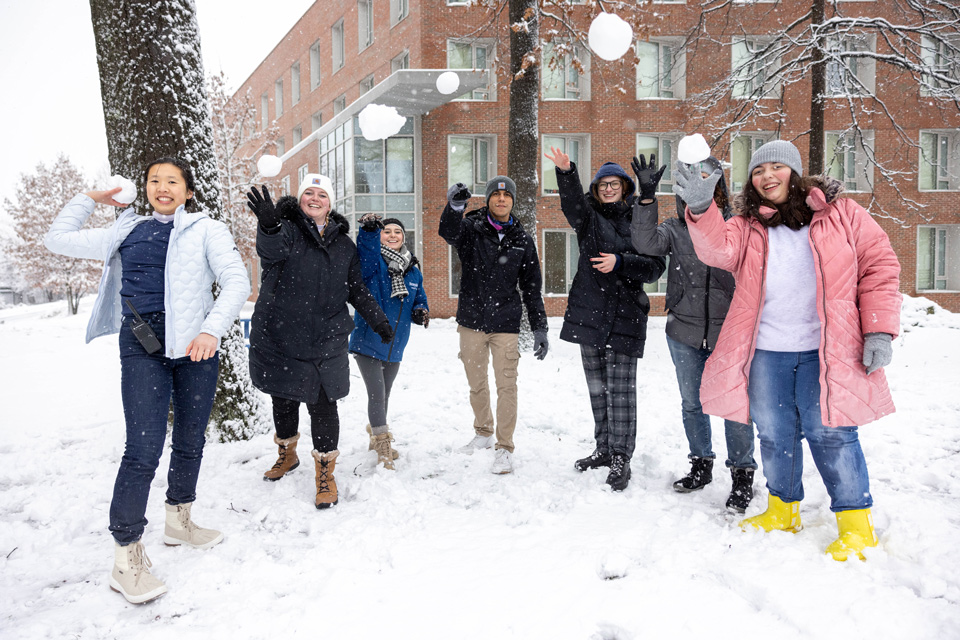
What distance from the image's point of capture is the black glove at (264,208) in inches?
143

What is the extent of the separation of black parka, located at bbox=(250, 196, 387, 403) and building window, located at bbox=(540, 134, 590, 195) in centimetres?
1922

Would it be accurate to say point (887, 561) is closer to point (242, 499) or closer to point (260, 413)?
point (242, 499)

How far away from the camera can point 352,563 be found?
3.19 metres

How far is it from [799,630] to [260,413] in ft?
15.6

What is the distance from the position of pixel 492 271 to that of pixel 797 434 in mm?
2516

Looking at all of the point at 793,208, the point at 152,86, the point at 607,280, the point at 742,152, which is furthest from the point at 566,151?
the point at 793,208

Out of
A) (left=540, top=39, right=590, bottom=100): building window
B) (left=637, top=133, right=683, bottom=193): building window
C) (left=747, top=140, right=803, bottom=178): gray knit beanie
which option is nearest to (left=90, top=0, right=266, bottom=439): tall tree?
(left=747, top=140, right=803, bottom=178): gray knit beanie

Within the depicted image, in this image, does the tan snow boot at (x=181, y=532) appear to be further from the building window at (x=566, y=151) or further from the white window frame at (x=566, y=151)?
the building window at (x=566, y=151)

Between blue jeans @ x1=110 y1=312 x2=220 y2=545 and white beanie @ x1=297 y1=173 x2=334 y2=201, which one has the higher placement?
white beanie @ x1=297 y1=173 x2=334 y2=201

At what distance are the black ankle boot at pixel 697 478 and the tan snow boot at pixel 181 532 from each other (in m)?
2.99

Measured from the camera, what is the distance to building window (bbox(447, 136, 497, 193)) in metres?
22.3

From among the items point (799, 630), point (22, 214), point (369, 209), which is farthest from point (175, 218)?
point (22, 214)

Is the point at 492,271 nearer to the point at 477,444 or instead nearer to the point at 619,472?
the point at 477,444

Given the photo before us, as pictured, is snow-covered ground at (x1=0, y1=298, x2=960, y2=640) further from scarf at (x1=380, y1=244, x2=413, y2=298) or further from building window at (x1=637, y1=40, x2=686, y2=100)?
building window at (x1=637, y1=40, x2=686, y2=100)
